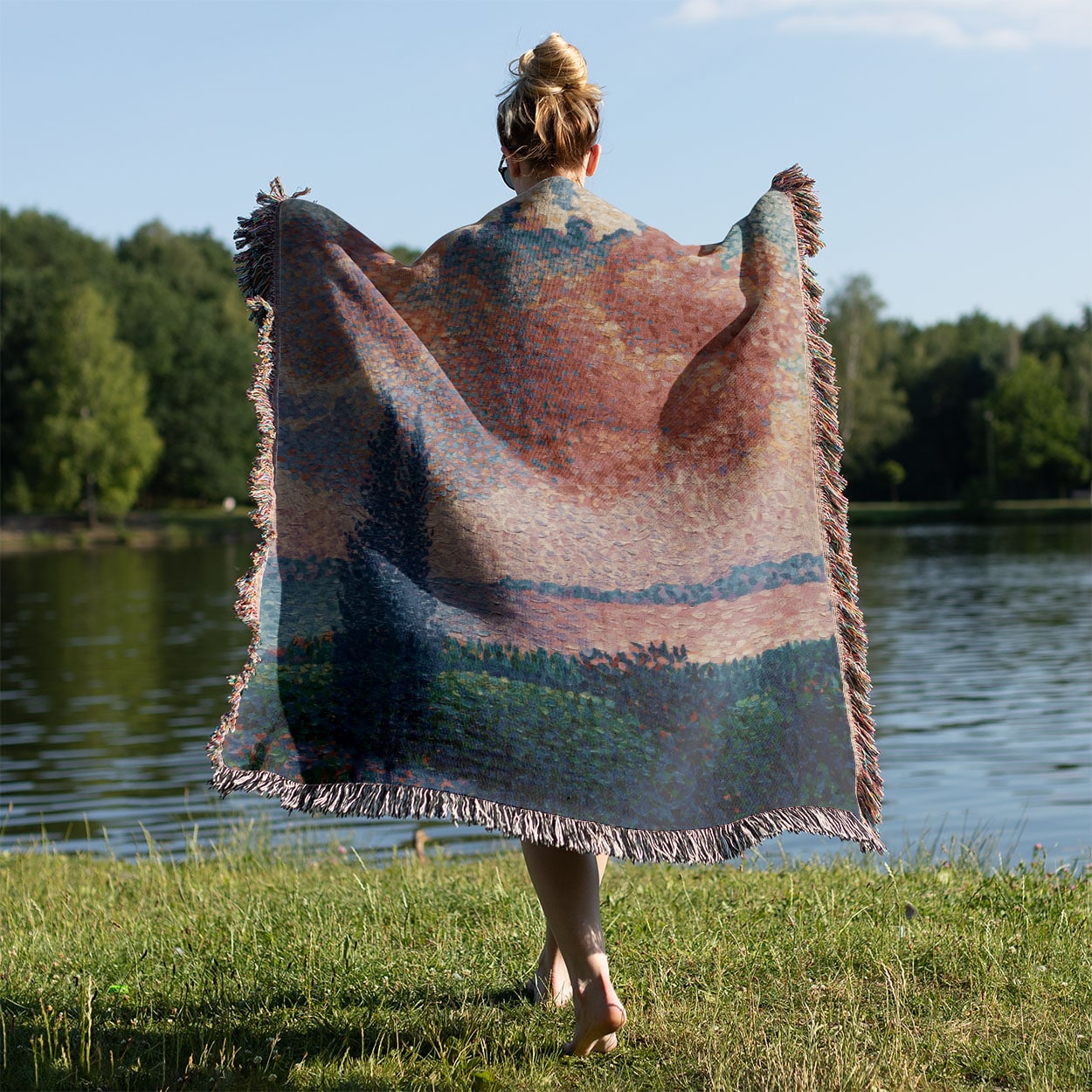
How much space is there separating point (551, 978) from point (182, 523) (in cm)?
4855

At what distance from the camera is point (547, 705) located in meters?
2.84

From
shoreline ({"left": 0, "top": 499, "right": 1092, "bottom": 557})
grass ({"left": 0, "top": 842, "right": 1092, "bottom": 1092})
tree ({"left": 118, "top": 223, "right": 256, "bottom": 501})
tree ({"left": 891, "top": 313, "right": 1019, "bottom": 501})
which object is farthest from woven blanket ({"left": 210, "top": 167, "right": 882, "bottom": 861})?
tree ({"left": 891, "top": 313, "right": 1019, "bottom": 501})

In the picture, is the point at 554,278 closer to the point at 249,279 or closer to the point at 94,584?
the point at 249,279

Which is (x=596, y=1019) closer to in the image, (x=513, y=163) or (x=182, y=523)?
(x=513, y=163)

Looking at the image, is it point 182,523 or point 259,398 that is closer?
point 259,398

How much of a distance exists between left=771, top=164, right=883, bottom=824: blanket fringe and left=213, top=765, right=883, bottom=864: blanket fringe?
0.26 m

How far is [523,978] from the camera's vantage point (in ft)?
10.9

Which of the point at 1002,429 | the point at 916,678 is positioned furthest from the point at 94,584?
the point at 1002,429

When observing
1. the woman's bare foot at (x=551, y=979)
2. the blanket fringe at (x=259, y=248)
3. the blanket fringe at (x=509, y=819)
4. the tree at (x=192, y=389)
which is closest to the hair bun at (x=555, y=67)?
the blanket fringe at (x=259, y=248)

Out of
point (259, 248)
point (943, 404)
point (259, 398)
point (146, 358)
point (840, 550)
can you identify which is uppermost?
point (146, 358)

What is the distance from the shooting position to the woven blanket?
2.83 metres

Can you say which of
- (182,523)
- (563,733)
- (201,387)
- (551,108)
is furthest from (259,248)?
(201,387)

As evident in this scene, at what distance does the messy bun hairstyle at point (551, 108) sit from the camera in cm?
302

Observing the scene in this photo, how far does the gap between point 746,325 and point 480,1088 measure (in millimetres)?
1734
